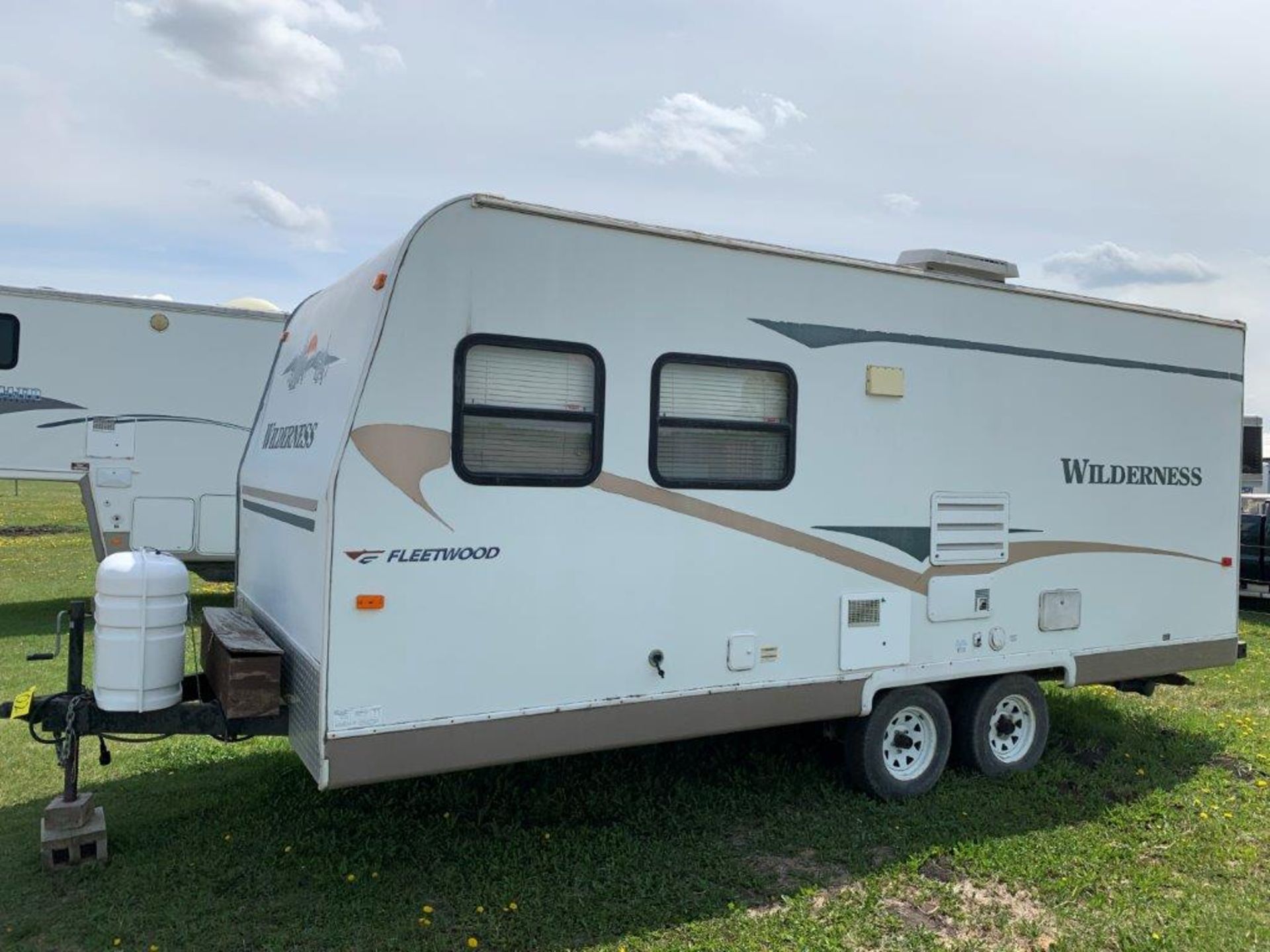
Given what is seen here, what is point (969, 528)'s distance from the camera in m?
5.72

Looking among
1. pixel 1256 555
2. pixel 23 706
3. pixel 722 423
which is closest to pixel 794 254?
pixel 722 423

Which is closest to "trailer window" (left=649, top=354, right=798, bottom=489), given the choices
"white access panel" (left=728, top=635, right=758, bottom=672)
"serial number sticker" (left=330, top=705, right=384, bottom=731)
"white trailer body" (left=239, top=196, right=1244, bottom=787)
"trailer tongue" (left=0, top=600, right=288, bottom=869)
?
"white trailer body" (left=239, top=196, right=1244, bottom=787)

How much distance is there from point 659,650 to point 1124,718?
14.5 ft

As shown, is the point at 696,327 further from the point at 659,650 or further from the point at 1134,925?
the point at 1134,925

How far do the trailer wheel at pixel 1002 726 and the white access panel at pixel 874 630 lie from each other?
0.76 meters

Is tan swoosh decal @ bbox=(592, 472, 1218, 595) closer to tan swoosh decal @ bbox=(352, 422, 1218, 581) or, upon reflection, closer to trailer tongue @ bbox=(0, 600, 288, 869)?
tan swoosh decal @ bbox=(352, 422, 1218, 581)

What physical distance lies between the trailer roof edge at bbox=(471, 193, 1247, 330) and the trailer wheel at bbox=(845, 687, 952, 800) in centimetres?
234

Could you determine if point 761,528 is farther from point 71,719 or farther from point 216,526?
point 216,526

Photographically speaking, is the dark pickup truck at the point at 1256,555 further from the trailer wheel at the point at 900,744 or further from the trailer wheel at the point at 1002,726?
the trailer wheel at the point at 900,744

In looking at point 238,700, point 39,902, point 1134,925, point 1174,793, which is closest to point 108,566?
point 238,700

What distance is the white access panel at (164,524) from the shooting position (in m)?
10.5

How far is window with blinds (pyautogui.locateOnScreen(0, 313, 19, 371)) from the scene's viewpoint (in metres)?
10.2

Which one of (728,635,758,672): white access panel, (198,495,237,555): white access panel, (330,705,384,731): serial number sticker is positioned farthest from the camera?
(198,495,237,555): white access panel

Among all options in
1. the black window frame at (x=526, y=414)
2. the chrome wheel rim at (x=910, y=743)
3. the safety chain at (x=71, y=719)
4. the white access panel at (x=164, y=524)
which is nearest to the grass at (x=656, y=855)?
the chrome wheel rim at (x=910, y=743)
